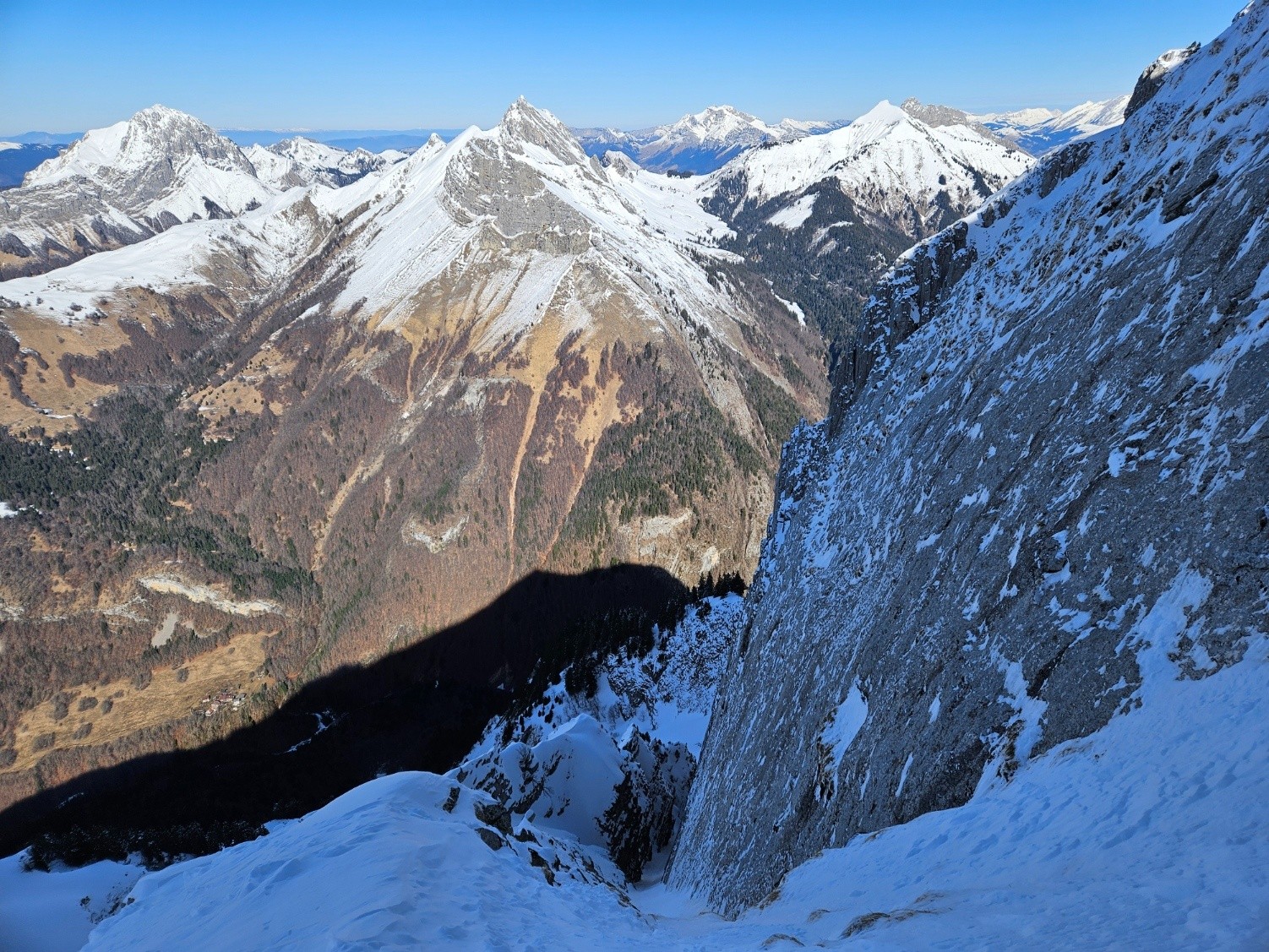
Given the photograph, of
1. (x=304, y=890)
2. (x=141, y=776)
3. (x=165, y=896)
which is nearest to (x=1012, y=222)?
(x=304, y=890)

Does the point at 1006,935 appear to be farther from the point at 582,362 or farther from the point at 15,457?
the point at 15,457

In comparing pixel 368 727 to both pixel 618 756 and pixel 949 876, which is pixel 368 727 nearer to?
pixel 618 756

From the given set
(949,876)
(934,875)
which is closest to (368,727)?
(934,875)

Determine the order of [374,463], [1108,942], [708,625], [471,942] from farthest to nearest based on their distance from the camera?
[374,463] → [708,625] → [471,942] → [1108,942]

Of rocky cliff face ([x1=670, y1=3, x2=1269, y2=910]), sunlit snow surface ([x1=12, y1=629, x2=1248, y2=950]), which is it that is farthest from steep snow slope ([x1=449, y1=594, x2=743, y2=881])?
sunlit snow surface ([x1=12, y1=629, x2=1248, y2=950])

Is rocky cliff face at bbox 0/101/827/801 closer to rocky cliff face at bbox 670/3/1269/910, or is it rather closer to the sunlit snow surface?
rocky cliff face at bbox 670/3/1269/910

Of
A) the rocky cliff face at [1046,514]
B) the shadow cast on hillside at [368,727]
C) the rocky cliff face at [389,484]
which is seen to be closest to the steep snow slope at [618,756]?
the shadow cast on hillside at [368,727]
